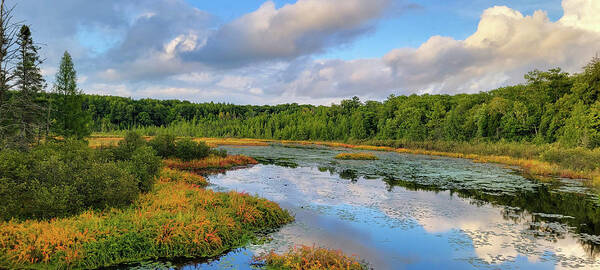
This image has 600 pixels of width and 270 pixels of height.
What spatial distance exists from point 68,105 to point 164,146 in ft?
67.5

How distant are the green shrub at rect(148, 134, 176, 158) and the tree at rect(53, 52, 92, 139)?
17.0 metres

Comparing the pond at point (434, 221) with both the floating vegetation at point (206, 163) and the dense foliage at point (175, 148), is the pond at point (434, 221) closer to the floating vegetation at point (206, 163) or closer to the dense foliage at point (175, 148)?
the floating vegetation at point (206, 163)

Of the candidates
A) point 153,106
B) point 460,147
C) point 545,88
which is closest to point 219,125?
point 153,106

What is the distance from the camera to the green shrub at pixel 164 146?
32.9 meters

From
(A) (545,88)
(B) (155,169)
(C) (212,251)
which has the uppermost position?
(A) (545,88)

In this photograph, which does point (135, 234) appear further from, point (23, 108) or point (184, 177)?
point (23, 108)

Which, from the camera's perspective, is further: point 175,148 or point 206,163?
point 175,148

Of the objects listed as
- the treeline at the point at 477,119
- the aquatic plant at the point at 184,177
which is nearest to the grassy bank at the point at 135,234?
the aquatic plant at the point at 184,177

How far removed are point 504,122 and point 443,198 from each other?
209 feet

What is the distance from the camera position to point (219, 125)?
447 ft

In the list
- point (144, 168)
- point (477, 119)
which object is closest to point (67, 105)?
point (144, 168)

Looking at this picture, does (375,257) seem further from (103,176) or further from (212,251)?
(103,176)

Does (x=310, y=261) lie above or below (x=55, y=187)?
below

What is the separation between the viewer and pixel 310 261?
955 centimetres
